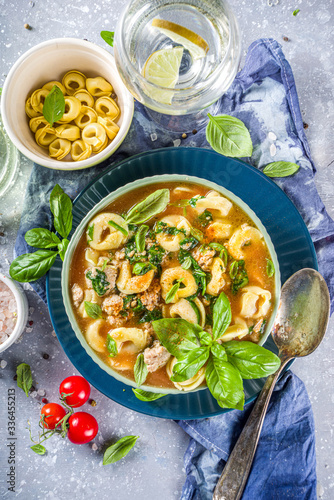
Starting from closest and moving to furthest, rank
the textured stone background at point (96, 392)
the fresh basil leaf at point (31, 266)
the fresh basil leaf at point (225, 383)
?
1. the fresh basil leaf at point (225, 383)
2. the fresh basil leaf at point (31, 266)
3. the textured stone background at point (96, 392)

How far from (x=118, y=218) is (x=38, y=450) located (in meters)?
1.95

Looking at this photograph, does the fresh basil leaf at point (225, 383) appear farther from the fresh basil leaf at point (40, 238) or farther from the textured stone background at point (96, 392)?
the fresh basil leaf at point (40, 238)

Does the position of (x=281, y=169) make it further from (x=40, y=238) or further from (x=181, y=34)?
(x=40, y=238)

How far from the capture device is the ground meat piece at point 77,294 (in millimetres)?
2492

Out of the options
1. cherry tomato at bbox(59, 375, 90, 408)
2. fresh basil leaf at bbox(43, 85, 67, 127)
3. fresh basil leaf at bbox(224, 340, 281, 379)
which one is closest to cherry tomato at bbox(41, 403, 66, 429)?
cherry tomato at bbox(59, 375, 90, 408)

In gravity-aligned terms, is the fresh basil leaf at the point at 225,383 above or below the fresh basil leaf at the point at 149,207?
below

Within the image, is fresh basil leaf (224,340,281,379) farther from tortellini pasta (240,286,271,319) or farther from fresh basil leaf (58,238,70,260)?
fresh basil leaf (58,238,70,260)

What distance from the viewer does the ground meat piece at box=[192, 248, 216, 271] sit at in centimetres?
247

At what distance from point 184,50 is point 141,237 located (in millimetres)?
1241

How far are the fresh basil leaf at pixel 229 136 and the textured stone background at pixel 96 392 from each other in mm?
754

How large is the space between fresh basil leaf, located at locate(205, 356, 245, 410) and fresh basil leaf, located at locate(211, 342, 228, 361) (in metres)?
0.02

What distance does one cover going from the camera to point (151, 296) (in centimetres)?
249

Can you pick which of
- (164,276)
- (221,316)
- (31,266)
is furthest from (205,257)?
(31,266)

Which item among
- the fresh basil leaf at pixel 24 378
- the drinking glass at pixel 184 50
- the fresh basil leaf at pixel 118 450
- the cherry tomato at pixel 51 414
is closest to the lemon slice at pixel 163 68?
the drinking glass at pixel 184 50
